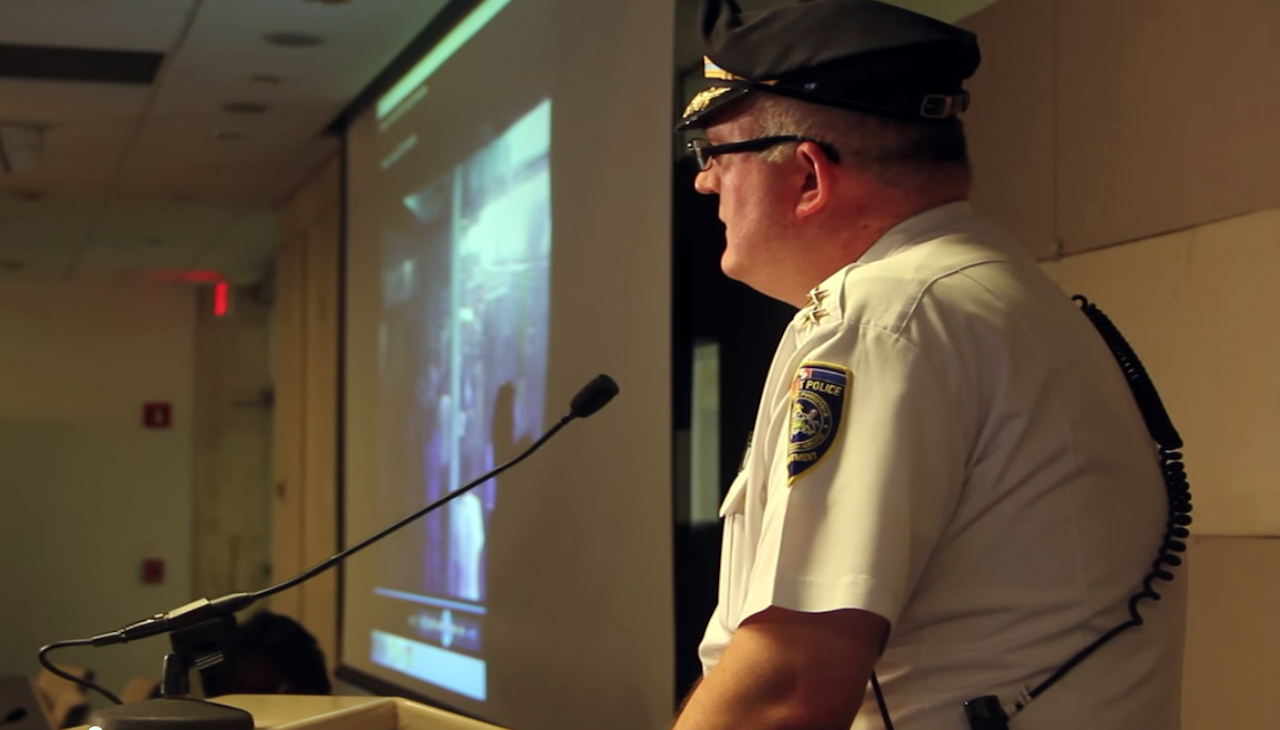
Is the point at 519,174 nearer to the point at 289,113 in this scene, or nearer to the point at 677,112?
the point at 677,112

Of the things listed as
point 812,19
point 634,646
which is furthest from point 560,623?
point 812,19

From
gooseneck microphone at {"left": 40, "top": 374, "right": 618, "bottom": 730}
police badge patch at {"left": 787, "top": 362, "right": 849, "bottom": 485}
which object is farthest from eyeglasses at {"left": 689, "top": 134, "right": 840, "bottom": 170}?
gooseneck microphone at {"left": 40, "top": 374, "right": 618, "bottom": 730}

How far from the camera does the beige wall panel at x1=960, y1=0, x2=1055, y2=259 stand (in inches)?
75.4

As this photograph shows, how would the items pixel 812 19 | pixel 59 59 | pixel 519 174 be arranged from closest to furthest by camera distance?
pixel 812 19, pixel 519 174, pixel 59 59

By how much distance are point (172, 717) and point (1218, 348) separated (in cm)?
126

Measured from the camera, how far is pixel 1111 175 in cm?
179

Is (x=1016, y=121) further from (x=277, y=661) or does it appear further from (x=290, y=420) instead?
(x=290, y=420)

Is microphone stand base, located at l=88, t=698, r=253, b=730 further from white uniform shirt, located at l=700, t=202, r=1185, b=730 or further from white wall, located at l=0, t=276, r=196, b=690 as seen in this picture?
white wall, located at l=0, t=276, r=196, b=690

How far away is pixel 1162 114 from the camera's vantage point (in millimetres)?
1716

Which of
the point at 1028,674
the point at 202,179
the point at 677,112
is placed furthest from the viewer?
the point at 202,179

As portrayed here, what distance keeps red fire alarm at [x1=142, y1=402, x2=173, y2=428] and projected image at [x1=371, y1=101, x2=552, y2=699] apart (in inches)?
155

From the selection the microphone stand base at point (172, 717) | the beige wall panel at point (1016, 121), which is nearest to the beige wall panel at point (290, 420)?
the beige wall panel at point (1016, 121)

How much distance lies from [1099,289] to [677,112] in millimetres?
844

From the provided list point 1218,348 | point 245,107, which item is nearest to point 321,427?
point 245,107
